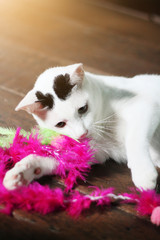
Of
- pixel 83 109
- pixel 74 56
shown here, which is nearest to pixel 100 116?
pixel 83 109

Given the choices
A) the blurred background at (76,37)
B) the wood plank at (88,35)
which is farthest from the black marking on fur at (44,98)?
the wood plank at (88,35)

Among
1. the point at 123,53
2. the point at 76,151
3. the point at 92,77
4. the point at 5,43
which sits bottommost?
the point at 5,43

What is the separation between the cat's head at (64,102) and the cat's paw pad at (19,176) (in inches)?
6.6

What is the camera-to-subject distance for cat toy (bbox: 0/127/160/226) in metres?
0.81

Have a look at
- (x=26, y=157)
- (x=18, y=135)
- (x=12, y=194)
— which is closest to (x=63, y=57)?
(x=18, y=135)

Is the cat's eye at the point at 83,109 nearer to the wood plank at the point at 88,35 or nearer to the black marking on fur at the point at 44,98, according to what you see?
the black marking on fur at the point at 44,98

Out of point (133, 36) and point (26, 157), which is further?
point (133, 36)

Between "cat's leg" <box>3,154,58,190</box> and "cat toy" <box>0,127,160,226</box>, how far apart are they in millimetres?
17

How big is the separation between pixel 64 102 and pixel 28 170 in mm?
239

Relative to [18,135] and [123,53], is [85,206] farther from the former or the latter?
[123,53]

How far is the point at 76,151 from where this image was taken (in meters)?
0.97

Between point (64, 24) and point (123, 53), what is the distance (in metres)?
0.78

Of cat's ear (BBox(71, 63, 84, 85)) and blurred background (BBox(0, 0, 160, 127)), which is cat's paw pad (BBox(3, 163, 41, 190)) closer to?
cat's ear (BBox(71, 63, 84, 85))

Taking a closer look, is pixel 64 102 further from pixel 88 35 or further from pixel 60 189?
pixel 88 35
